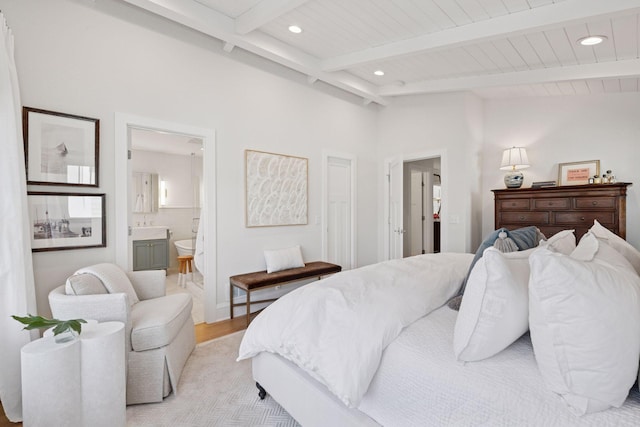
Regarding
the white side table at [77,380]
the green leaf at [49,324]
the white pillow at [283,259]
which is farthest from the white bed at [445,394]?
the white pillow at [283,259]

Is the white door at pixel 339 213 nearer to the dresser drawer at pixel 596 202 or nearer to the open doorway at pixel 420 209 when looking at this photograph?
the open doorway at pixel 420 209

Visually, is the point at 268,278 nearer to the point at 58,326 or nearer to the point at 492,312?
the point at 58,326

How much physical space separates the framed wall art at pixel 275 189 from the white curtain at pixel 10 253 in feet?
6.53

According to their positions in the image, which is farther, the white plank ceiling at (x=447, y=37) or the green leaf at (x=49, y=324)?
the white plank ceiling at (x=447, y=37)

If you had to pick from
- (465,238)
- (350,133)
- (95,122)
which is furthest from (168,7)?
(465,238)

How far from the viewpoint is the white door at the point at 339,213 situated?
466cm

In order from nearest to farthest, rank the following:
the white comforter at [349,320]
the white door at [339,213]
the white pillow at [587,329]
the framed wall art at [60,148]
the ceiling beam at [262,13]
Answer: the white pillow at [587,329] → the white comforter at [349,320] → the framed wall art at [60,148] → the ceiling beam at [262,13] → the white door at [339,213]

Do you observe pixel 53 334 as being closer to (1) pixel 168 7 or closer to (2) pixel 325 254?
(1) pixel 168 7

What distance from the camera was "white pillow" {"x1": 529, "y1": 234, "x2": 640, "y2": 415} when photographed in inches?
35.4

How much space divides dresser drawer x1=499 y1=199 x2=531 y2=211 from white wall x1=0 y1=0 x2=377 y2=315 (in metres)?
2.26

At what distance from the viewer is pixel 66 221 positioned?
97.9 inches

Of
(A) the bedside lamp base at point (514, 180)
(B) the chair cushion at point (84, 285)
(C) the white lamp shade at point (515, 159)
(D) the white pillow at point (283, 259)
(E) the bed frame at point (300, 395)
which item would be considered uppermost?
(C) the white lamp shade at point (515, 159)

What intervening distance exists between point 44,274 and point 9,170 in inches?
35.2

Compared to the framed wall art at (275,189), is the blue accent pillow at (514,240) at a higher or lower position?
lower
